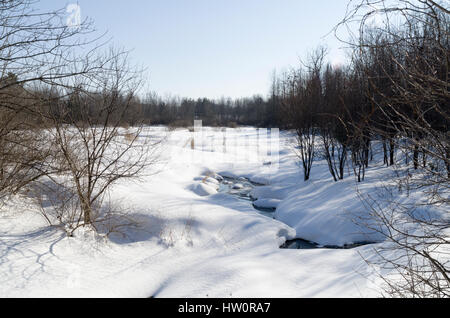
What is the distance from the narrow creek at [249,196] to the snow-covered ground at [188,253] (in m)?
0.18

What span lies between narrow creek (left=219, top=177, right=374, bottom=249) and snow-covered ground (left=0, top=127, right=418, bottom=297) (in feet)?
0.60

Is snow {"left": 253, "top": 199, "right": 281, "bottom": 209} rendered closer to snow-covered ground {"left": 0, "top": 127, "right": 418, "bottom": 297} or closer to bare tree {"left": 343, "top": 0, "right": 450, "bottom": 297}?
snow-covered ground {"left": 0, "top": 127, "right": 418, "bottom": 297}

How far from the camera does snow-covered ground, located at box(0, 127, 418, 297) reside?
14.0 ft

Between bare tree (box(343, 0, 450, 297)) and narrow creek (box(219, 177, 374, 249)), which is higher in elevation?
bare tree (box(343, 0, 450, 297))

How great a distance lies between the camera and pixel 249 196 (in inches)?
476

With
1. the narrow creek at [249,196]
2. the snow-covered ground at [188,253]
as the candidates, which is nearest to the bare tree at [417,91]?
the snow-covered ground at [188,253]

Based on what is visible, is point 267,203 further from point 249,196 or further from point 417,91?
point 417,91

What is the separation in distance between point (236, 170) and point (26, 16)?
46.6 feet

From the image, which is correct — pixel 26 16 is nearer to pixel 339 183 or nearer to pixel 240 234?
pixel 240 234

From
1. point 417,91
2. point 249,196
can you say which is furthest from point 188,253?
point 249,196

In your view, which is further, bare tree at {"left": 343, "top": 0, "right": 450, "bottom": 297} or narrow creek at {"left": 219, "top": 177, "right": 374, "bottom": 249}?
narrow creek at {"left": 219, "top": 177, "right": 374, "bottom": 249}

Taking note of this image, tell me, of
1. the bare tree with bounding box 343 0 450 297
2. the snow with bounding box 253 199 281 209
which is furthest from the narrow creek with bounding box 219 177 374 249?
the bare tree with bounding box 343 0 450 297

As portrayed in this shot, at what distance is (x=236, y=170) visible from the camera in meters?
17.2
